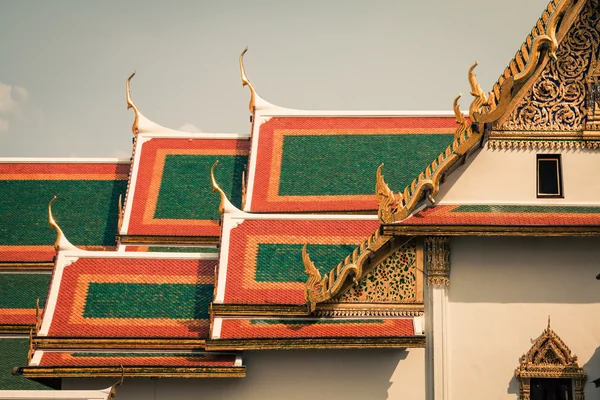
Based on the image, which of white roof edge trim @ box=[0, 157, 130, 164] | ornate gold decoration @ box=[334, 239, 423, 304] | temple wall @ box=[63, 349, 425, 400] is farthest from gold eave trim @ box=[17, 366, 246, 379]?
white roof edge trim @ box=[0, 157, 130, 164]

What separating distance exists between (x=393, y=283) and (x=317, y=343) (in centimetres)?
124

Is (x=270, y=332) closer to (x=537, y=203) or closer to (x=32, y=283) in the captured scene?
(x=537, y=203)

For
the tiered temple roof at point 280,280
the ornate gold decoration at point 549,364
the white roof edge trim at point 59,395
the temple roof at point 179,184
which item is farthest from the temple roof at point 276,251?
the temple roof at point 179,184

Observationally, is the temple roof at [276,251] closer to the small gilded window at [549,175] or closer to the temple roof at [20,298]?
the small gilded window at [549,175]

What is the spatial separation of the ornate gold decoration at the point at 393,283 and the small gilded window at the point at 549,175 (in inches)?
71.7

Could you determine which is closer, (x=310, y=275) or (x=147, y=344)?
(x=310, y=275)

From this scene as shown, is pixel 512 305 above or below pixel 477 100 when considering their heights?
below

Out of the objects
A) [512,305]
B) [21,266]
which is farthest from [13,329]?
[512,305]

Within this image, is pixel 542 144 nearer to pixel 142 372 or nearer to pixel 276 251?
pixel 276 251

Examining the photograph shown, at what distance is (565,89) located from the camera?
51.7ft

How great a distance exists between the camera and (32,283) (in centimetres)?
2380

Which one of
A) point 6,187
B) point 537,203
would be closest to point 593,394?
point 537,203

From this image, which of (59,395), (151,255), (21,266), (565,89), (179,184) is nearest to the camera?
(59,395)

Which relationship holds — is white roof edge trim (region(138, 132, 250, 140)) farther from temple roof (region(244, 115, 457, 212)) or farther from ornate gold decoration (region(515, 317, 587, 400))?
ornate gold decoration (region(515, 317, 587, 400))
